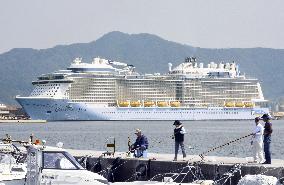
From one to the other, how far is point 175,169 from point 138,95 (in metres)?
111

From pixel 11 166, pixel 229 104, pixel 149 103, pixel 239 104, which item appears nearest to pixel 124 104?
pixel 149 103

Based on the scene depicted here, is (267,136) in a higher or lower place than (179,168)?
higher

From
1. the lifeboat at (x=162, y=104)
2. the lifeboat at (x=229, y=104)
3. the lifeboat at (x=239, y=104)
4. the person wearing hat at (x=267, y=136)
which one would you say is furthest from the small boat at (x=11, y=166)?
the lifeboat at (x=239, y=104)

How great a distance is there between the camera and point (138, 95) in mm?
135250

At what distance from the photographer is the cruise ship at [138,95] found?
5069 inches

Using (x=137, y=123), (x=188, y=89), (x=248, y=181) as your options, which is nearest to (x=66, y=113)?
(x=137, y=123)

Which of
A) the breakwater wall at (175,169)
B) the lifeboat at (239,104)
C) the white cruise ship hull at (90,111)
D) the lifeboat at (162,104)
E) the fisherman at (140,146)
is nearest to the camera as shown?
the breakwater wall at (175,169)

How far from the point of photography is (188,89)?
463 ft

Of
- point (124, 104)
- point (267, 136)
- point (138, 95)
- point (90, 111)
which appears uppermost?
point (138, 95)

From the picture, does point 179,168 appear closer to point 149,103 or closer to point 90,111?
point 90,111

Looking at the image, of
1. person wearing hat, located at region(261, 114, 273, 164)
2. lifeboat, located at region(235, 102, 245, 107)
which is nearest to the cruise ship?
lifeboat, located at region(235, 102, 245, 107)

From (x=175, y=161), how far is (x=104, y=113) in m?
104

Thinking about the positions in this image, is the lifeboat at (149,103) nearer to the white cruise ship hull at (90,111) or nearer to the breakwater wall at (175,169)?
the white cruise ship hull at (90,111)

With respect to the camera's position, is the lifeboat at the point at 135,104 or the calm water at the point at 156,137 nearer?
the calm water at the point at 156,137
